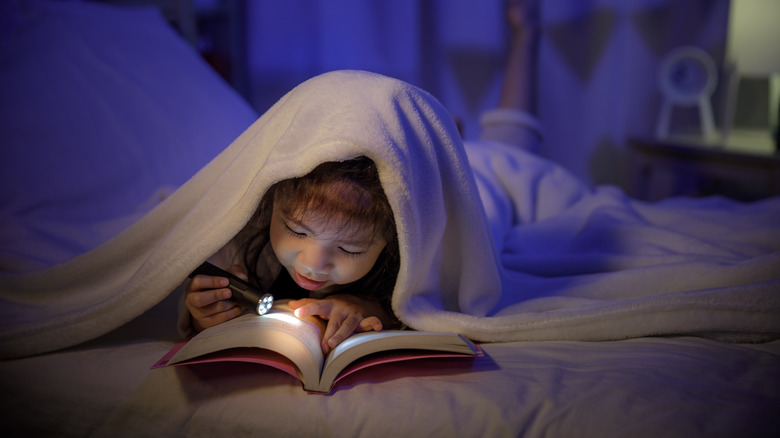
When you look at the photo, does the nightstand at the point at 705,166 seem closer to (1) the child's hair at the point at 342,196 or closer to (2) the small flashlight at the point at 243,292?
(1) the child's hair at the point at 342,196

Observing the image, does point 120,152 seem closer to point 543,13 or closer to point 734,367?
point 734,367

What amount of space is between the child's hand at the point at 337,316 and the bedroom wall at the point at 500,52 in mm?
1736

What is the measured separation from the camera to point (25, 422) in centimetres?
73

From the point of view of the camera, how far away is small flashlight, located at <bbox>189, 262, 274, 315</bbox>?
77cm

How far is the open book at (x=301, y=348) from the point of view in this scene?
681 mm

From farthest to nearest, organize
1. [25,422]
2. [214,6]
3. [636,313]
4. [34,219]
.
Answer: [214,6] < [34,219] < [636,313] < [25,422]

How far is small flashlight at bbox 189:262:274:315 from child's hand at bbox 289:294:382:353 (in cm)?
4

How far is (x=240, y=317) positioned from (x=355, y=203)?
0.70 feet

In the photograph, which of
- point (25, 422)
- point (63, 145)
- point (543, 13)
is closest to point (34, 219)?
point (63, 145)

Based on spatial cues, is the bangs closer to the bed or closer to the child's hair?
the child's hair

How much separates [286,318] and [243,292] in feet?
0.23

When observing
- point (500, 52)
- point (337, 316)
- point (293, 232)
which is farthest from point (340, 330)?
point (500, 52)

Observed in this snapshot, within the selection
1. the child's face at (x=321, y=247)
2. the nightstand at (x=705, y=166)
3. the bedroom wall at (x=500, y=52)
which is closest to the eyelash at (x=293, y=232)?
the child's face at (x=321, y=247)

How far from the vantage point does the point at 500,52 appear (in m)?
2.58
